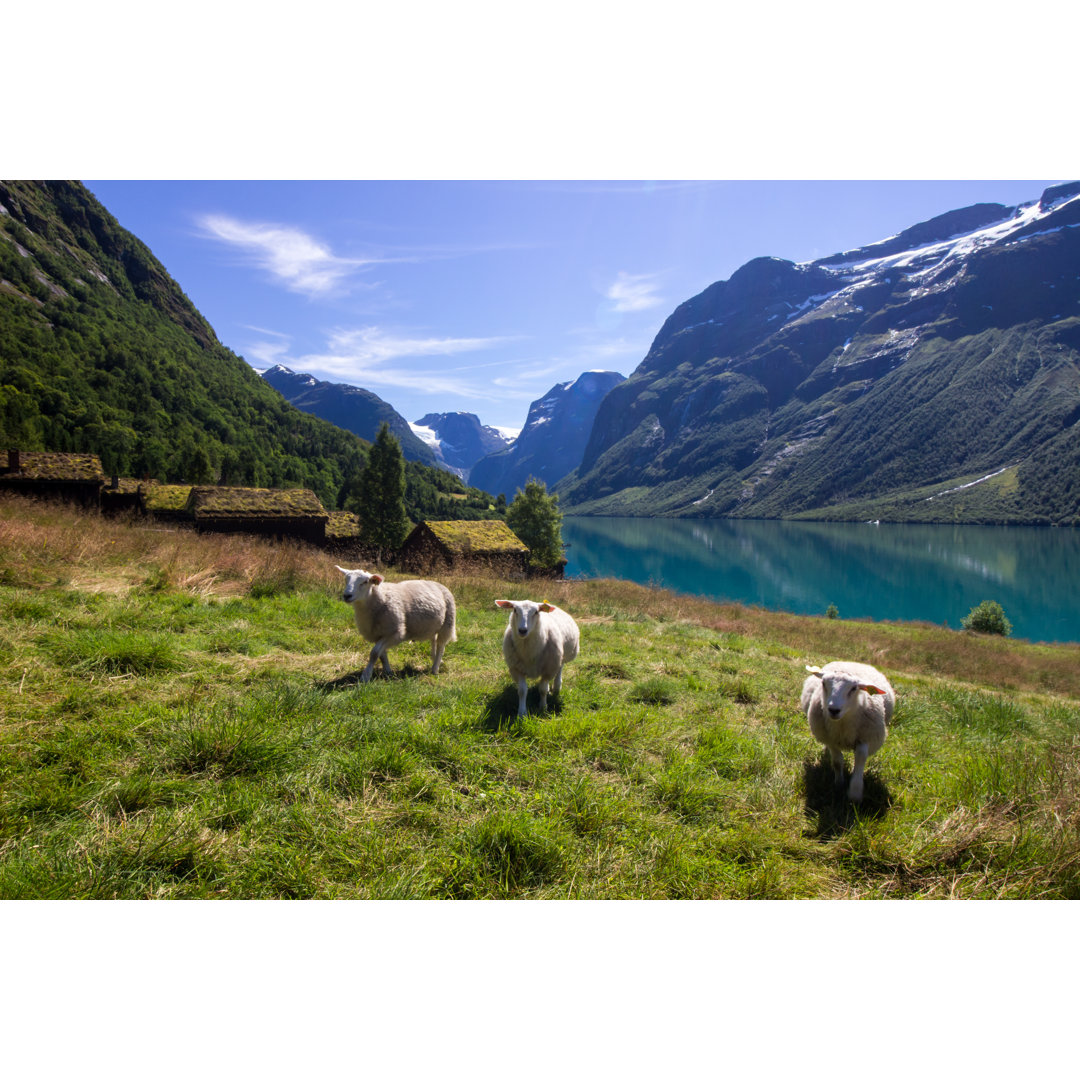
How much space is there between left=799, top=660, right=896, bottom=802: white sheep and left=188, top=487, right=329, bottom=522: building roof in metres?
28.8

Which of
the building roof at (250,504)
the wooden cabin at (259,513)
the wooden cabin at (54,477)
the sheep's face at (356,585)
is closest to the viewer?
the sheep's face at (356,585)

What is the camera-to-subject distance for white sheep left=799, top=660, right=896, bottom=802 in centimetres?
469

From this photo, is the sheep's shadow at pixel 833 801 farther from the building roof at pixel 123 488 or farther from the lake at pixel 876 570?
the building roof at pixel 123 488

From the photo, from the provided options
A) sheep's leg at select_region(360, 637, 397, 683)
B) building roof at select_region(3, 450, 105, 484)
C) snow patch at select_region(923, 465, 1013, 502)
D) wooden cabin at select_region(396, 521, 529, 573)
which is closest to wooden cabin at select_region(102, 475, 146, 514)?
building roof at select_region(3, 450, 105, 484)

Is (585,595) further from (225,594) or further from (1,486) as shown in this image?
(1,486)

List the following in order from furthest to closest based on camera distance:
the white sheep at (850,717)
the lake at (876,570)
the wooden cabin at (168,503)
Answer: the lake at (876,570) → the wooden cabin at (168,503) → the white sheep at (850,717)

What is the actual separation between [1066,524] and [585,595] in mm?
198462

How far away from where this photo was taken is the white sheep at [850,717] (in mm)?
4691

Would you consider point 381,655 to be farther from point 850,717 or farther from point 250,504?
point 250,504

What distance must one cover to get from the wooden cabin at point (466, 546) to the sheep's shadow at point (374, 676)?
17153 mm

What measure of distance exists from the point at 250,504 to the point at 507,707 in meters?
26.6

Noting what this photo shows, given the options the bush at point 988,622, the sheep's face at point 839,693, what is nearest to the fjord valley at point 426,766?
the sheep's face at point 839,693

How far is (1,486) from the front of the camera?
22.4 m

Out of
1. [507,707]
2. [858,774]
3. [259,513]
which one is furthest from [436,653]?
[259,513]
